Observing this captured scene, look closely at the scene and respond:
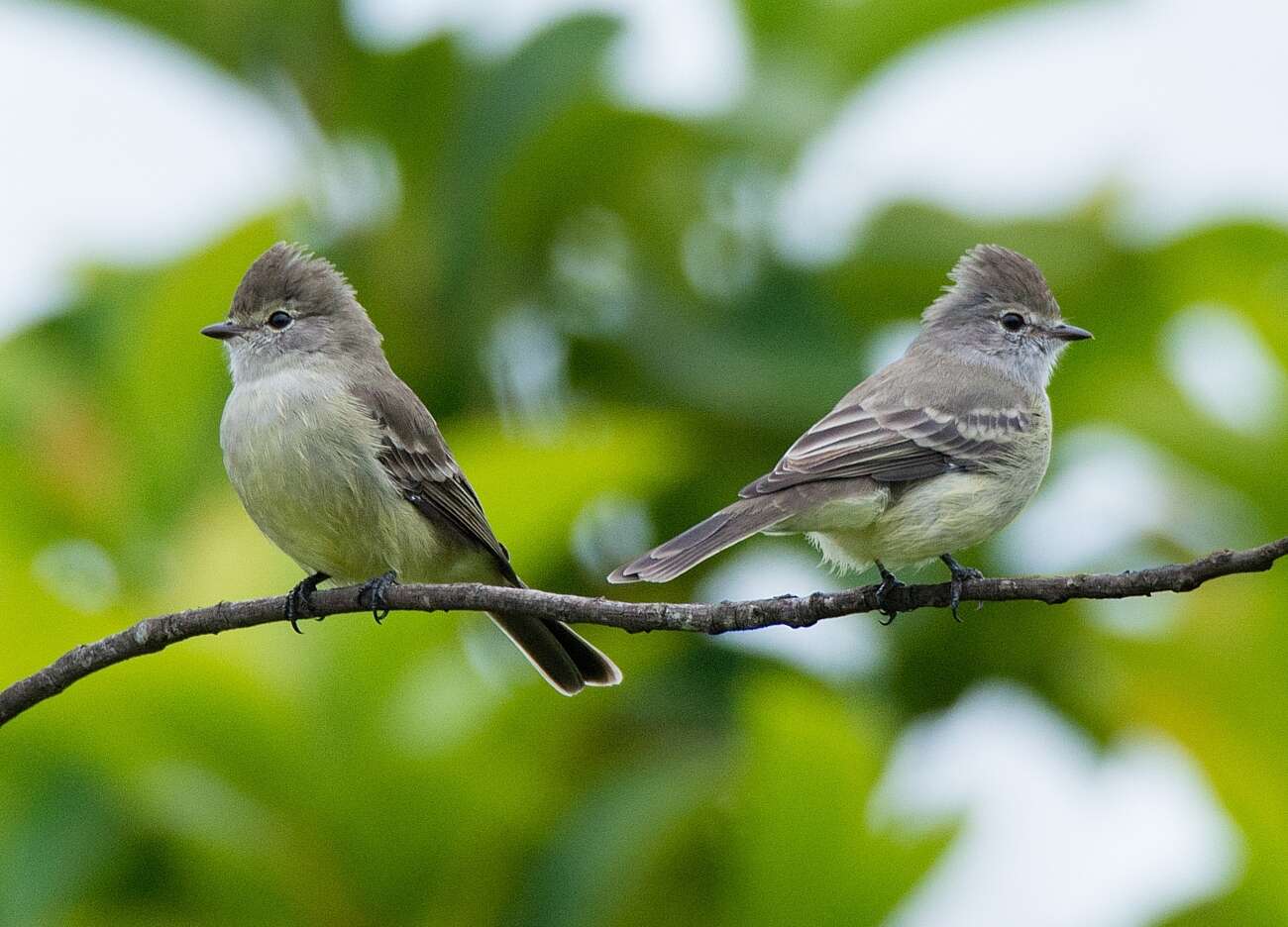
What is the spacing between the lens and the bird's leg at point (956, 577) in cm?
356

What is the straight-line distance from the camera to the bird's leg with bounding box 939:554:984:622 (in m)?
3.56

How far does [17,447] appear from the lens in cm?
772

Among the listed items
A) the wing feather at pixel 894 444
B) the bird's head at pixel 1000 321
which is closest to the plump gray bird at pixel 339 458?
the wing feather at pixel 894 444

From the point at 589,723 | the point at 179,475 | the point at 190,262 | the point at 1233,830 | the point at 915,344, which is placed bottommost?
the point at 1233,830

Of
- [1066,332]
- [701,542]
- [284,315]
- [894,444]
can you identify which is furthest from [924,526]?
[284,315]

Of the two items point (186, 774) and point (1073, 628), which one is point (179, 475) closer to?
point (186, 774)

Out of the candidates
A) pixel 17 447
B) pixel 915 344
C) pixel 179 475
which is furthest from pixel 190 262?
pixel 915 344

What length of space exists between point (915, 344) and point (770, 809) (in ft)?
5.38

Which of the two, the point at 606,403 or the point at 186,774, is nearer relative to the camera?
the point at 186,774

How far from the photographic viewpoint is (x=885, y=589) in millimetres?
3809

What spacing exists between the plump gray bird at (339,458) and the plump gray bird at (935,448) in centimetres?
72

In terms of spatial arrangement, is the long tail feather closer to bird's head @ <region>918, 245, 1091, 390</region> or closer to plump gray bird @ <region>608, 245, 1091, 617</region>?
plump gray bird @ <region>608, 245, 1091, 617</region>

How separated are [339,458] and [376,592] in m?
0.67

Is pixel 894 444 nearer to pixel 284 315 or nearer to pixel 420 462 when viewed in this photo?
pixel 420 462
